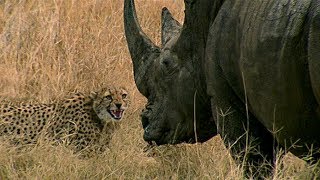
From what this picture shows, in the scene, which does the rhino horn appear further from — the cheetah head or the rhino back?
the cheetah head

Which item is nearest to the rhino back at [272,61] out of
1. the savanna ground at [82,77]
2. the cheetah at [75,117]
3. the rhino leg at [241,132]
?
the rhino leg at [241,132]

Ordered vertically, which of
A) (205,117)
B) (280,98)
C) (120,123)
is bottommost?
(120,123)

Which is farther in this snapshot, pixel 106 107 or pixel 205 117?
pixel 106 107

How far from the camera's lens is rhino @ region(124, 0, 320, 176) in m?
4.42

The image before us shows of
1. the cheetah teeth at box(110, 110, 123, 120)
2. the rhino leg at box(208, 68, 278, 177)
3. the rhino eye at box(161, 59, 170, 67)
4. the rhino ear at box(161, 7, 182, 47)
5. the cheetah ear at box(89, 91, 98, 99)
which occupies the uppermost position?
the rhino ear at box(161, 7, 182, 47)

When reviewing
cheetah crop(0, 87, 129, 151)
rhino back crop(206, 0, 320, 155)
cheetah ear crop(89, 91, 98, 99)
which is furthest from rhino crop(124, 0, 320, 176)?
cheetah ear crop(89, 91, 98, 99)

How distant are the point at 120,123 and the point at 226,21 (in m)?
3.09

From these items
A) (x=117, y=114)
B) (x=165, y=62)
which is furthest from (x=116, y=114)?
(x=165, y=62)

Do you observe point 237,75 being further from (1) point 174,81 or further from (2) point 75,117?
(2) point 75,117

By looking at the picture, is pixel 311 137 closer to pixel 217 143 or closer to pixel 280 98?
pixel 280 98

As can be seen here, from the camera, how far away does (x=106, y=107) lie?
8078mm

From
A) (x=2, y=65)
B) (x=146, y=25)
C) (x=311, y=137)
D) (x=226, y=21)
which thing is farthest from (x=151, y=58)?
(x=146, y=25)

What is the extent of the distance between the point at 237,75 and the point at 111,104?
124 inches

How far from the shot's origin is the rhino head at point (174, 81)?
5719 millimetres
